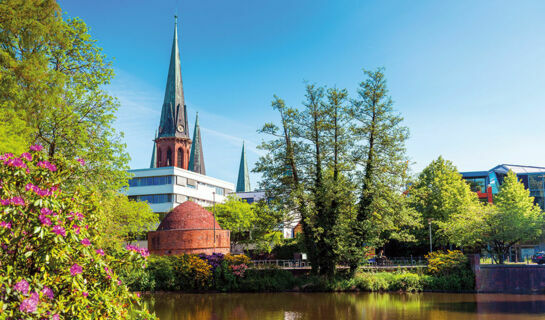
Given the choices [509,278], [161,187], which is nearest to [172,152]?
[161,187]

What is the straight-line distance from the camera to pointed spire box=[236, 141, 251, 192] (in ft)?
468

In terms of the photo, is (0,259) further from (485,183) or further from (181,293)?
(485,183)

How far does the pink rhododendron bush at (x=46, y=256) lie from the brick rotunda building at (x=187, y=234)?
117 feet

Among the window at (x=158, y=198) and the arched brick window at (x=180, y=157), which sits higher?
the arched brick window at (x=180, y=157)

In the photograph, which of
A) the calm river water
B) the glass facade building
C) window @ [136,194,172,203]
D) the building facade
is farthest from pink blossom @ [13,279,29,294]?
window @ [136,194,172,203]

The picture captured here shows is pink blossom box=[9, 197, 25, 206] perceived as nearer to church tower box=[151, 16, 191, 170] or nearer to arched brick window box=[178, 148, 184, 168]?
church tower box=[151, 16, 191, 170]

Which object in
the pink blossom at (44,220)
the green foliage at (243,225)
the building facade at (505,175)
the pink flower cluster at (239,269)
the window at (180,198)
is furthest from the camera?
the window at (180,198)

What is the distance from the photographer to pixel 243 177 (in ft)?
470

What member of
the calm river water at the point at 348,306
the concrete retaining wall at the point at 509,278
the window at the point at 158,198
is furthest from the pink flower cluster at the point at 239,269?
the window at the point at 158,198

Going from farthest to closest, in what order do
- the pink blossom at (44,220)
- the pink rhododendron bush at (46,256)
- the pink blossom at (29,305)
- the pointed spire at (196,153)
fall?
the pointed spire at (196,153) < the pink blossom at (44,220) < the pink rhododendron bush at (46,256) < the pink blossom at (29,305)

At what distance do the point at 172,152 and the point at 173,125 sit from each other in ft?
16.2

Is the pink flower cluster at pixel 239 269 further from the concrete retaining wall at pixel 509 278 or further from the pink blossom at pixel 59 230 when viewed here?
the pink blossom at pixel 59 230

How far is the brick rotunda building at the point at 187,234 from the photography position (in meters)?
43.7

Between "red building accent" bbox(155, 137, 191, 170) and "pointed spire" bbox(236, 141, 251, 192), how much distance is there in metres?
57.0
